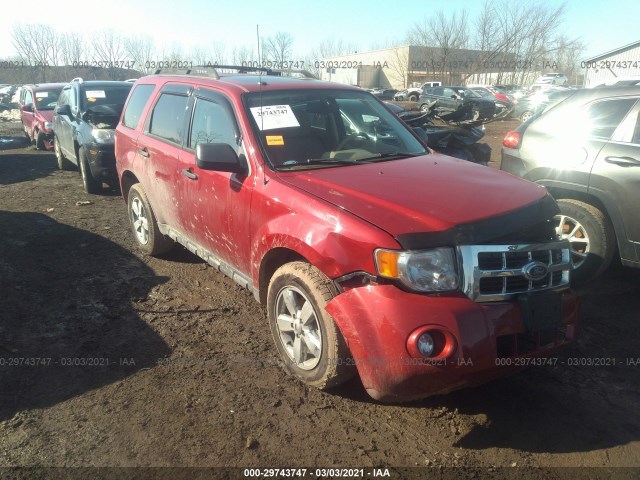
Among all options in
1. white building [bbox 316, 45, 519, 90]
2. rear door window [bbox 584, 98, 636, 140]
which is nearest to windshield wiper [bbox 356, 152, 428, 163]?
rear door window [bbox 584, 98, 636, 140]

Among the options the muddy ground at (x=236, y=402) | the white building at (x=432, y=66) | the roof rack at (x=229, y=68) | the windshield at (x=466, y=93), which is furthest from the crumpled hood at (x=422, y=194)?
the white building at (x=432, y=66)

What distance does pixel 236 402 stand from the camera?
3053 mm

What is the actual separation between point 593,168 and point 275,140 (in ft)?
9.26

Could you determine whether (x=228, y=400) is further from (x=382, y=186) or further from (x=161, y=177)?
(x=161, y=177)

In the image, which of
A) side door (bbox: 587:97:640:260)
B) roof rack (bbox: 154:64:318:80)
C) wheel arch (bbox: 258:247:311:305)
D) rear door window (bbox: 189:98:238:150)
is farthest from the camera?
roof rack (bbox: 154:64:318:80)

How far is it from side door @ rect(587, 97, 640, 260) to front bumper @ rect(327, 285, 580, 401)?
2.15m

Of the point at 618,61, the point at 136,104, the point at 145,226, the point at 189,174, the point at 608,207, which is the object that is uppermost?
the point at 618,61

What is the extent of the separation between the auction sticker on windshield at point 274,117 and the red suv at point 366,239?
0.01 meters

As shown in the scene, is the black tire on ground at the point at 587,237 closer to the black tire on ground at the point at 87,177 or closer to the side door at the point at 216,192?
the side door at the point at 216,192

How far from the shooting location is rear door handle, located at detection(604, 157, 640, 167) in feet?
13.5

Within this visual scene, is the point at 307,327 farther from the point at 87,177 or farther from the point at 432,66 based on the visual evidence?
the point at 432,66

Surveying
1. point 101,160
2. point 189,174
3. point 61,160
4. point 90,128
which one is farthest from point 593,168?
point 61,160

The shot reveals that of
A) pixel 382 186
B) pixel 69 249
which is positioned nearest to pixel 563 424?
pixel 382 186

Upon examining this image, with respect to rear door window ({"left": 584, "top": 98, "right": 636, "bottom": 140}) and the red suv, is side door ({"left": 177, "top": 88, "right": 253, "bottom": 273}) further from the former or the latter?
rear door window ({"left": 584, "top": 98, "right": 636, "bottom": 140})
